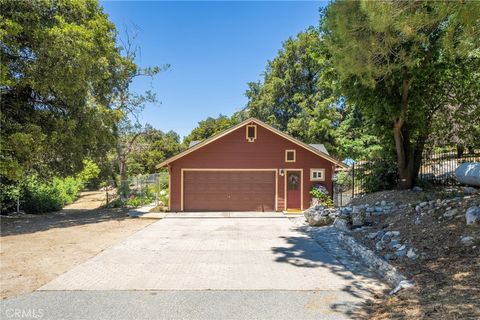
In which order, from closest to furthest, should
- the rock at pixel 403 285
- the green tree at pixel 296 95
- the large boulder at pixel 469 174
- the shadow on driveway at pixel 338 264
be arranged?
the shadow on driveway at pixel 338 264, the rock at pixel 403 285, the large boulder at pixel 469 174, the green tree at pixel 296 95

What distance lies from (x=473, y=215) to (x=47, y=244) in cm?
1016

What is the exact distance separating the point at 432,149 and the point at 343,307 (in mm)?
12798

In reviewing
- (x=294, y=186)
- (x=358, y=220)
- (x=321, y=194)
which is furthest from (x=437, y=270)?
(x=294, y=186)

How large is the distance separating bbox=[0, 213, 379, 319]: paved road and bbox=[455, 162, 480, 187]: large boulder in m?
6.32

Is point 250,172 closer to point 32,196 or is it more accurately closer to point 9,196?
point 32,196

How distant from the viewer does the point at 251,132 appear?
17.5 meters

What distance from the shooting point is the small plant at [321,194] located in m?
16.8

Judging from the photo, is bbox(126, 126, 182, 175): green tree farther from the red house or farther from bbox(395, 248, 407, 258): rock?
bbox(395, 248, 407, 258): rock

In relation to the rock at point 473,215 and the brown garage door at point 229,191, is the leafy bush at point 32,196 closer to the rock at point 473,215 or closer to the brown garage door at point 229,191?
the brown garage door at point 229,191

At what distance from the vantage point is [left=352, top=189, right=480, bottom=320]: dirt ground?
3969 mm

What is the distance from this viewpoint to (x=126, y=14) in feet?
76.7

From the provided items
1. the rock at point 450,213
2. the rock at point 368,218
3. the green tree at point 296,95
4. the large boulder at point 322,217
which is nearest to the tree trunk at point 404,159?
the large boulder at point 322,217
